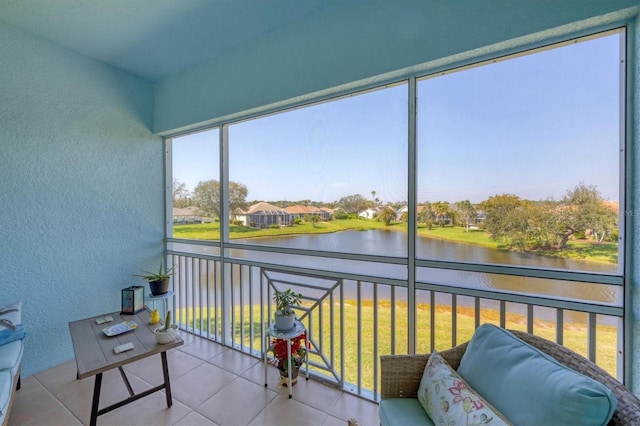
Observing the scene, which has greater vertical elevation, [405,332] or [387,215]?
[387,215]

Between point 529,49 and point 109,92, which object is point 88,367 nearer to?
point 109,92

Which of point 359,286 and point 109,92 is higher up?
point 109,92

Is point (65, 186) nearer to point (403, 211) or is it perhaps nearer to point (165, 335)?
point (165, 335)

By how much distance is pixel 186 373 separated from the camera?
2.13 meters

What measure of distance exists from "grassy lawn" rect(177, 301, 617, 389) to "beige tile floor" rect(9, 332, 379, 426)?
259mm

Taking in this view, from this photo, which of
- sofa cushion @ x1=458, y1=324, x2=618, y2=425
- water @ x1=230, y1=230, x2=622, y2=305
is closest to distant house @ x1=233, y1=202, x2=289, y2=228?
water @ x1=230, y1=230, x2=622, y2=305

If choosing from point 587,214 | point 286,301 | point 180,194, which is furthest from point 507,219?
point 180,194

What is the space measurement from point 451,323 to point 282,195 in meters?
1.55

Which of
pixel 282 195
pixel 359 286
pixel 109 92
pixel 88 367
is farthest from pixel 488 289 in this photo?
pixel 109 92

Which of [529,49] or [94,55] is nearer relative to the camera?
[529,49]

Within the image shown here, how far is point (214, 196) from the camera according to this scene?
268 cm

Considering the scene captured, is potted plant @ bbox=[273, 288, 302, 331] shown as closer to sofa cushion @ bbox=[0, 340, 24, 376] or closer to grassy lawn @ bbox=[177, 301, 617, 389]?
grassy lawn @ bbox=[177, 301, 617, 389]

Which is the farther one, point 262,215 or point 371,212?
point 262,215

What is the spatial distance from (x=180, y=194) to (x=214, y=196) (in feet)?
2.00
